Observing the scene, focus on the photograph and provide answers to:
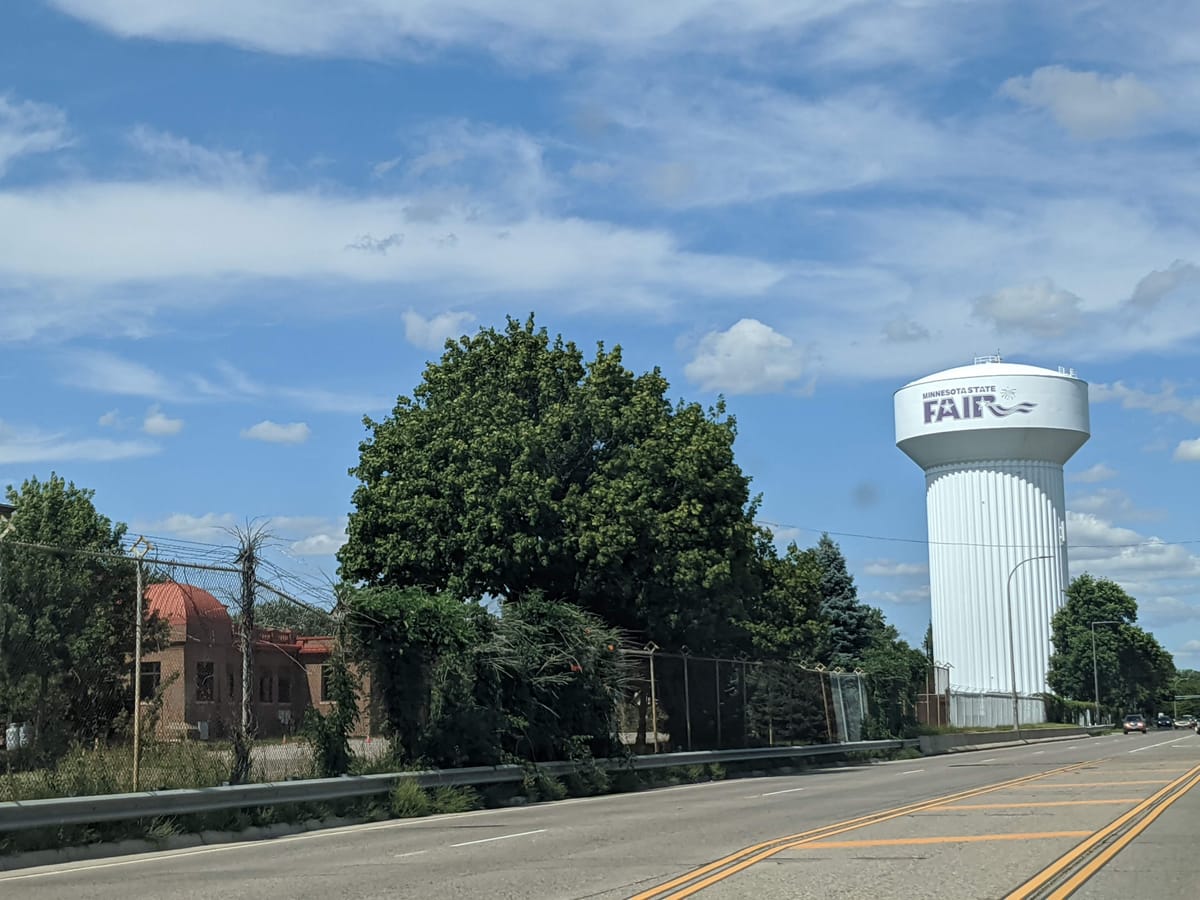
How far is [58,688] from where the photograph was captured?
647 inches

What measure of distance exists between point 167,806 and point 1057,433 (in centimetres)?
8474

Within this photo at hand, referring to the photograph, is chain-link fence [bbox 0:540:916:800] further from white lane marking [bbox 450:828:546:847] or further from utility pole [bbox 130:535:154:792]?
white lane marking [bbox 450:828:546:847]

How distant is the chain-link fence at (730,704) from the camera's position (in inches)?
1249

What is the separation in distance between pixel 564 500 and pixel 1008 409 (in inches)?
2560

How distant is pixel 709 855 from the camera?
1392 centimetres

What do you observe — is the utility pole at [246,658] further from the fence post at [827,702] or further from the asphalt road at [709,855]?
the fence post at [827,702]

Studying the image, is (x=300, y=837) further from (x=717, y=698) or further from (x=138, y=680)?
(x=717, y=698)

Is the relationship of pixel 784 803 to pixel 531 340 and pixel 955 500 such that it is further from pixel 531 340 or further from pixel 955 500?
pixel 955 500

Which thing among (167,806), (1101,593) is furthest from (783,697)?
(1101,593)

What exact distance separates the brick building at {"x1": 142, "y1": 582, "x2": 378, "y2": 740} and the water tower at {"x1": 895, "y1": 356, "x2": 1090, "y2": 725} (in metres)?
73.5

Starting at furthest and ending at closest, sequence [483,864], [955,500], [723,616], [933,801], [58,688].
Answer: [955,500]
[723,616]
[933,801]
[58,688]
[483,864]

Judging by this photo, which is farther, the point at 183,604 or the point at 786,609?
the point at 786,609

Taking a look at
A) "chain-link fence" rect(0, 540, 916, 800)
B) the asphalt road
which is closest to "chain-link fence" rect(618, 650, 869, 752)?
the asphalt road

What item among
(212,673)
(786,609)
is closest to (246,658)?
(212,673)
